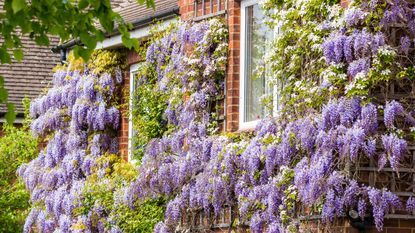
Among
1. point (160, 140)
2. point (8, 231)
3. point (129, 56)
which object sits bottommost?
point (8, 231)

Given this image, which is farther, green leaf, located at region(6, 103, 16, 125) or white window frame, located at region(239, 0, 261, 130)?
white window frame, located at region(239, 0, 261, 130)

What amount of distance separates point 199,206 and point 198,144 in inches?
32.6

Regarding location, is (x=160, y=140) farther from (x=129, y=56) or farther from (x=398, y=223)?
(x=398, y=223)

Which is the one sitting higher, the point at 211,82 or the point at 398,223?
the point at 211,82

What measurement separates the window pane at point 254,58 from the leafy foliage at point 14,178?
280 inches

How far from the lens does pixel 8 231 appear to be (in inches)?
924

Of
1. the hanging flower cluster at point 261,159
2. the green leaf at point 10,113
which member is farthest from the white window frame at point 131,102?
the green leaf at point 10,113

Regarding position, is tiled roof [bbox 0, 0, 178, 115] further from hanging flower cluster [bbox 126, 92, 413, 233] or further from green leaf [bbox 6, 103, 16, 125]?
green leaf [bbox 6, 103, 16, 125]

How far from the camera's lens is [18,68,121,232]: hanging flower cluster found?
799 inches

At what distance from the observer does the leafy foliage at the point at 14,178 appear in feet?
76.5

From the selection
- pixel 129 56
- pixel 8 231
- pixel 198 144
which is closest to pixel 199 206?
pixel 198 144

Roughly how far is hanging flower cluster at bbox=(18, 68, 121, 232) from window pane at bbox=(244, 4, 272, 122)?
399 cm

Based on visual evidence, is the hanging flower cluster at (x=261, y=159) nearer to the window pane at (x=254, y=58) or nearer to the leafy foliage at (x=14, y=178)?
the window pane at (x=254, y=58)

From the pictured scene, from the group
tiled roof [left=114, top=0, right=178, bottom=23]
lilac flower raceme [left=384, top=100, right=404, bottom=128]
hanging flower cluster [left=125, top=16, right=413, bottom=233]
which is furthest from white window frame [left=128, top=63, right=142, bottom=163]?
lilac flower raceme [left=384, top=100, right=404, bottom=128]
